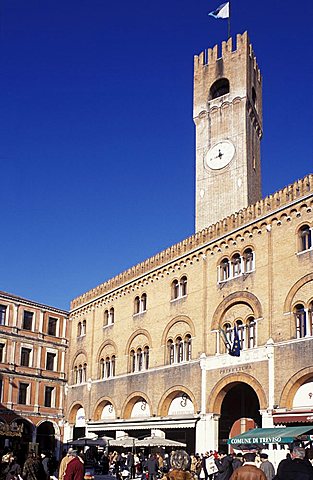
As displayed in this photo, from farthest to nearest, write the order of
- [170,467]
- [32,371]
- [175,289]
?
[32,371], [175,289], [170,467]

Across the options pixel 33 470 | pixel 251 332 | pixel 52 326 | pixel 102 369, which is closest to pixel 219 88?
pixel 52 326

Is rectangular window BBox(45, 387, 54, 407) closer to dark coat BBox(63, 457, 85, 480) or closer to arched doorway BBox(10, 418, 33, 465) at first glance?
arched doorway BBox(10, 418, 33, 465)

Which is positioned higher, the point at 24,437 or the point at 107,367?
the point at 107,367

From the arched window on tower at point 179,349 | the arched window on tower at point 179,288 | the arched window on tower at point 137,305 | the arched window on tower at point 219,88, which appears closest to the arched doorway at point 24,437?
→ the arched window on tower at point 137,305

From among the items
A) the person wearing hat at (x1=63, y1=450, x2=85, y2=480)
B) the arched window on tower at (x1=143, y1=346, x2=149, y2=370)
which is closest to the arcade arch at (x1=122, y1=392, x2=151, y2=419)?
the arched window on tower at (x1=143, y1=346, x2=149, y2=370)

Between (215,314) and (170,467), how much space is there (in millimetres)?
21411

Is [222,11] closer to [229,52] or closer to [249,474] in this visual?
[229,52]

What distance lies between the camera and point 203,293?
28.8m

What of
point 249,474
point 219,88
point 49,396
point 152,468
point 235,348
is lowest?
point 152,468

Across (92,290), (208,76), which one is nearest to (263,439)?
(92,290)

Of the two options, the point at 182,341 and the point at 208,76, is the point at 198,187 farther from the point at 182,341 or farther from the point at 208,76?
the point at 182,341

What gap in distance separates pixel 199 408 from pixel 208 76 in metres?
21.6

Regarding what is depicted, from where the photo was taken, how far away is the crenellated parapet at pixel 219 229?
25.0m

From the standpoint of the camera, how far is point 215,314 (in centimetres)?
2772
